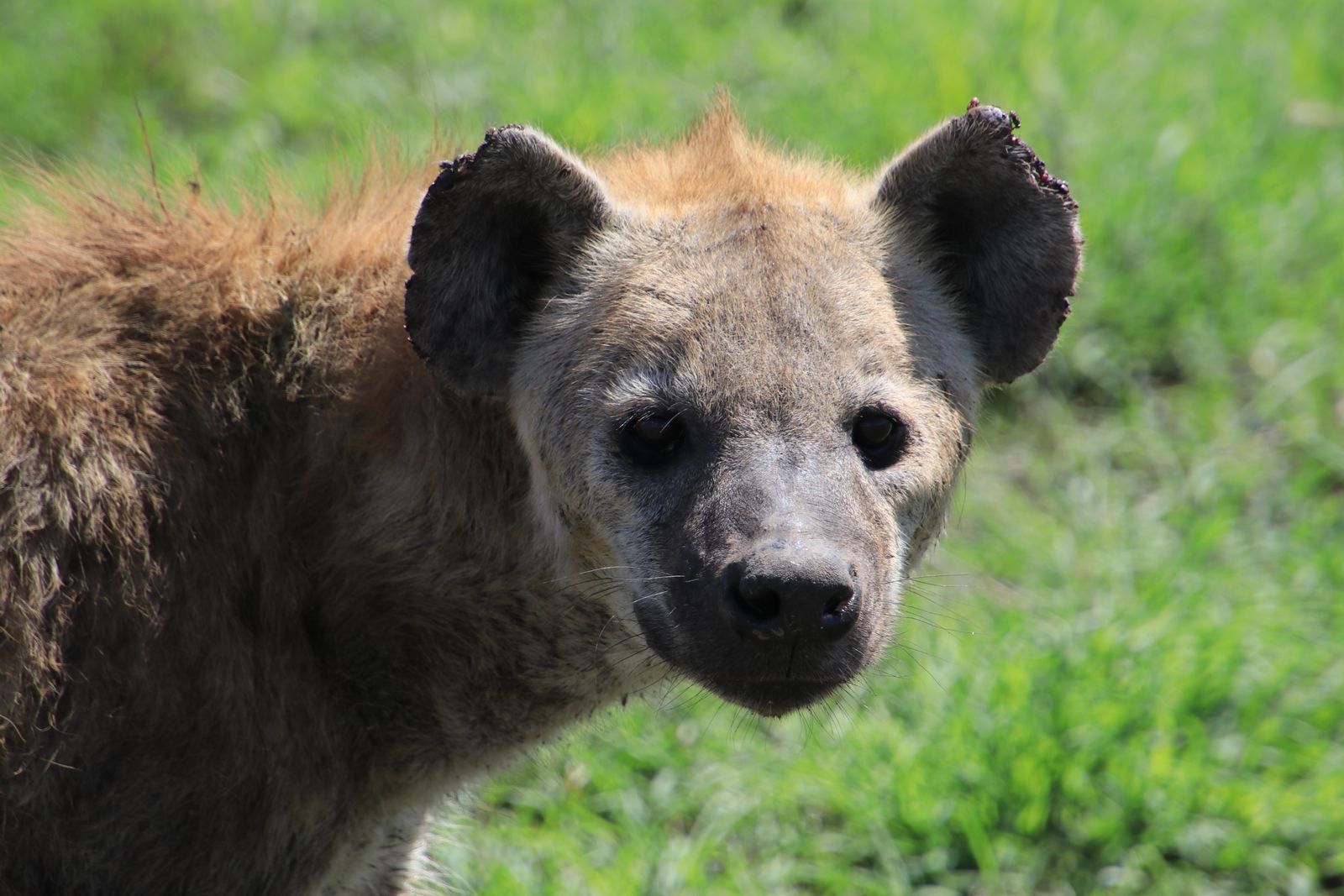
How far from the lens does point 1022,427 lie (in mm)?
5332

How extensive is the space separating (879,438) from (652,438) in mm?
410

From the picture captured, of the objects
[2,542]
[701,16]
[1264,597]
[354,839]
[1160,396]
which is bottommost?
[354,839]

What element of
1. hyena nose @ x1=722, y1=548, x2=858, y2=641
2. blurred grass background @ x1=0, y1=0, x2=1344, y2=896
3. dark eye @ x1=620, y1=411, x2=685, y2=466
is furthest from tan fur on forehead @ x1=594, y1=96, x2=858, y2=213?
hyena nose @ x1=722, y1=548, x2=858, y2=641

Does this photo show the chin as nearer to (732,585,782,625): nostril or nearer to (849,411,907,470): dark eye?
(732,585,782,625): nostril

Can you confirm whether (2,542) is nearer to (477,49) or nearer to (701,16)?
(477,49)

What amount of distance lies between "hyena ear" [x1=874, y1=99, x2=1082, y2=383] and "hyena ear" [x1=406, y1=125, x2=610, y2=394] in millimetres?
616

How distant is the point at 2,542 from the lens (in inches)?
113

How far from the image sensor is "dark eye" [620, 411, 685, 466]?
9.15 ft

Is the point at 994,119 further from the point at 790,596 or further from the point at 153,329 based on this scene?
the point at 153,329

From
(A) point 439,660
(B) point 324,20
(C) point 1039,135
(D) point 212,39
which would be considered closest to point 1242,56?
(C) point 1039,135

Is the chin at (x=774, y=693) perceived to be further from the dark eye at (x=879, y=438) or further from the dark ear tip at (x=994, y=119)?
the dark ear tip at (x=994, y=119)

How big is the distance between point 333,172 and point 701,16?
3355 millimetres

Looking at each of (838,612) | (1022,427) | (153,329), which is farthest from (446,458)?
(1022,427)

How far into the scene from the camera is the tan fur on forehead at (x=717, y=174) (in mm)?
3090
